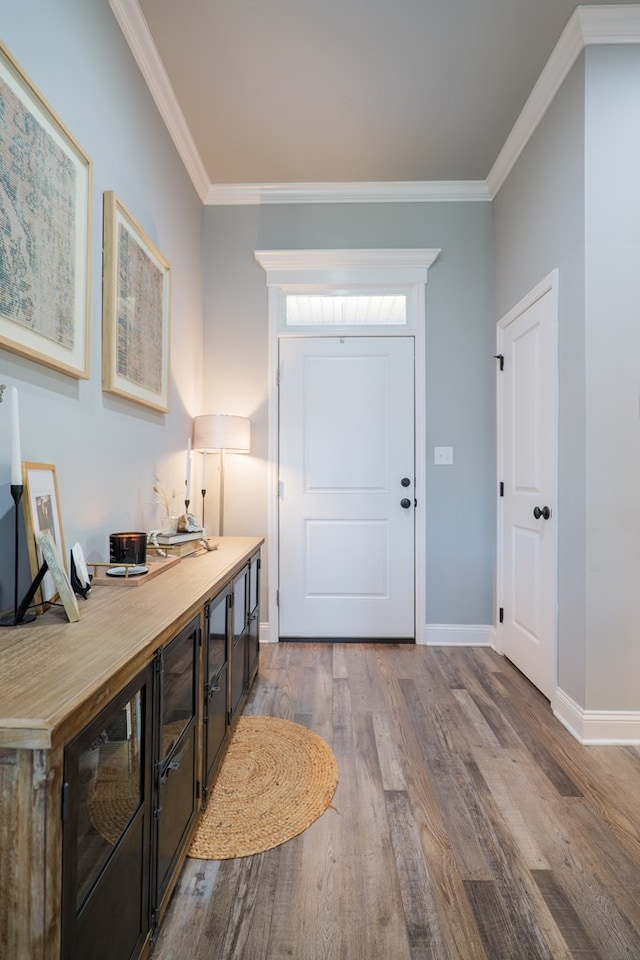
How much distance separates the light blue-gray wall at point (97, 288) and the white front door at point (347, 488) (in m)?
0.85

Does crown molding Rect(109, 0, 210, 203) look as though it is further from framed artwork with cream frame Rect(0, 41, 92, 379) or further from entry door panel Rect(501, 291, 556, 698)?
entry door panel Rect(501, 291, 556, 698)

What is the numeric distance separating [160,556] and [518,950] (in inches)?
59.3

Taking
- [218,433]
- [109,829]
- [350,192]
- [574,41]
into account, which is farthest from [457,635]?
[574,41]

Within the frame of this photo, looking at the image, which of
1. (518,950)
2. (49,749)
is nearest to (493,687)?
(518,950)

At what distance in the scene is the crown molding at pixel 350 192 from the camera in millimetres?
2969

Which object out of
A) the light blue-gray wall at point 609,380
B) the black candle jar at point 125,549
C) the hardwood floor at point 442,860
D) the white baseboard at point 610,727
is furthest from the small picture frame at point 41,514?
the white baseboard at point 610,727

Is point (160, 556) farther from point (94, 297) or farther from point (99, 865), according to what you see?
point (99, 865)

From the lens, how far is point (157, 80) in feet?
6.94

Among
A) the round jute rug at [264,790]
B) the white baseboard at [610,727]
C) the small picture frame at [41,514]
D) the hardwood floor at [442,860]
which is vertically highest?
the small picture frame at [41,514]

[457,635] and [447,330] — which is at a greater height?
[447,330]

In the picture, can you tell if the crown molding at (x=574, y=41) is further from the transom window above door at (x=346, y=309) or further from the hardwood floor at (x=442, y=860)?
the hardwood floor at (x=442, y=860)

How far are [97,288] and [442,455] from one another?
83.8 inches

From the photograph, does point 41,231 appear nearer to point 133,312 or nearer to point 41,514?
point 133,312

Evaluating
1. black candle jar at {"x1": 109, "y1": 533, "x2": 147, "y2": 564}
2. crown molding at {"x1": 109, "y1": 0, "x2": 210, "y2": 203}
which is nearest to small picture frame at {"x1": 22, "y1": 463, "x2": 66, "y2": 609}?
black candle jar at {"x1": 109, "y1": 533, "x2": 147, "y2": 564}
